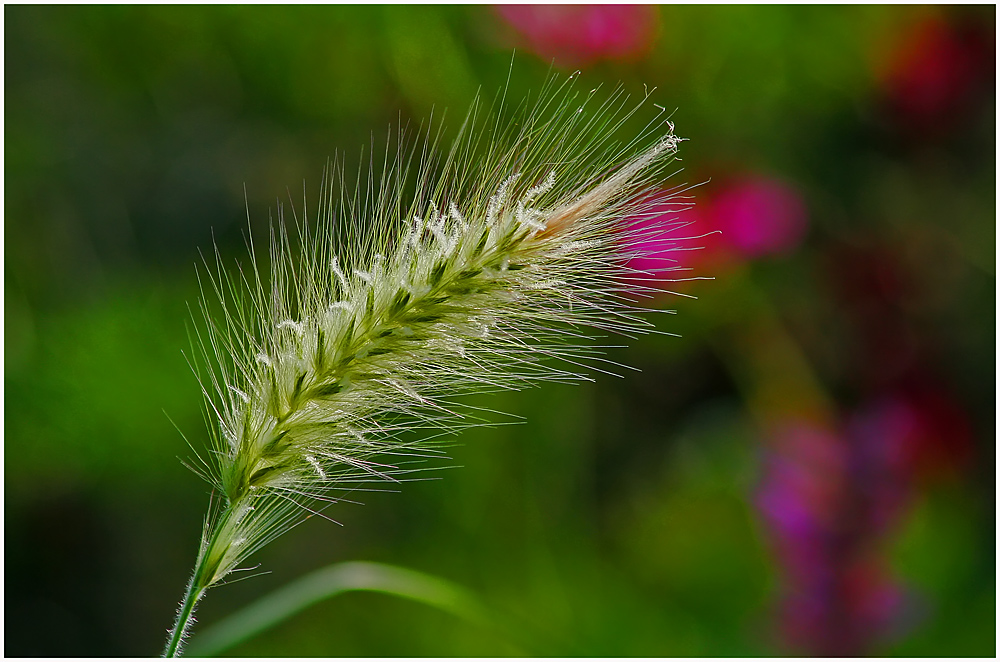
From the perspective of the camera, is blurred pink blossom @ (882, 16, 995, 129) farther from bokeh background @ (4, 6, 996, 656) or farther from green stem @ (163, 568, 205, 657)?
green stem @ (163, 568, 205, 657)

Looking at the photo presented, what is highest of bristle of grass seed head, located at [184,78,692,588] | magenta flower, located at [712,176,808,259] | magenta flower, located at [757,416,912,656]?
magenta flower, located at [712,176,808,259]

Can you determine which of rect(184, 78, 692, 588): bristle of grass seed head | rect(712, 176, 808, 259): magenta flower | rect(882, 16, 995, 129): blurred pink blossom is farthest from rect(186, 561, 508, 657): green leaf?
rect(882, 16, 995, 129): blurred pink blossom

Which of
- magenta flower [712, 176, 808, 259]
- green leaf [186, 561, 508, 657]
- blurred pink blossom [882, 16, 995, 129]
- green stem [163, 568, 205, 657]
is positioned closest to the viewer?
green stem [163, 568, 205, 657]

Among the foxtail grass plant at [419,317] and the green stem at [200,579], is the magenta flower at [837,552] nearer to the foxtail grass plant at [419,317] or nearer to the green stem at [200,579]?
the foxtail grass plant at [419,317]

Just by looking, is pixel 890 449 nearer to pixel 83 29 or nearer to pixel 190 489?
pixel 190 489

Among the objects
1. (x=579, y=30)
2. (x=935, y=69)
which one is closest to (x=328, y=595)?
(x=579, y=30)

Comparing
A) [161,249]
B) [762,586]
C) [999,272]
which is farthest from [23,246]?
[999,272]

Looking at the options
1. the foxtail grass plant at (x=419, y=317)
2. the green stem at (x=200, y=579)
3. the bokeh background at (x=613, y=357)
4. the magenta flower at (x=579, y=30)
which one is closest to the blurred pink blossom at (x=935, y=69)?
the bokeh background at (x=613, y=357)
